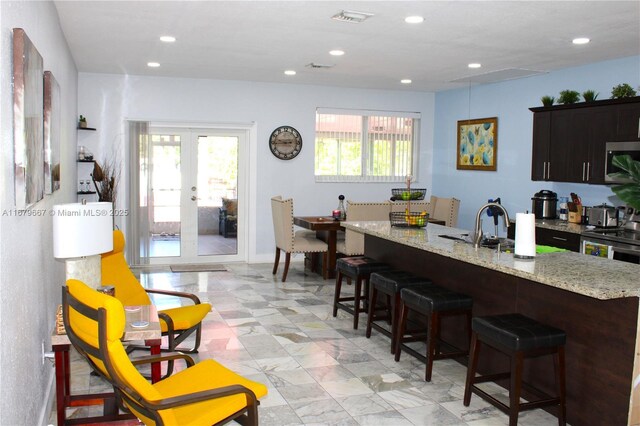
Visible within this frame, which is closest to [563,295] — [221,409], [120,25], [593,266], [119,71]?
[593,266]

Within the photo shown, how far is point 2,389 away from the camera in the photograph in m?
2.21

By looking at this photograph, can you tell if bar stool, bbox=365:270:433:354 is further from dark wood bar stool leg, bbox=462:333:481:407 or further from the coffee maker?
the coffee maker

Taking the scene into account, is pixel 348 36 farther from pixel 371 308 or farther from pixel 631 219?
pixel 631 219

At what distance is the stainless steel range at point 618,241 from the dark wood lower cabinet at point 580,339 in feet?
6.23

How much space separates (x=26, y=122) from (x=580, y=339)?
3.04 metres

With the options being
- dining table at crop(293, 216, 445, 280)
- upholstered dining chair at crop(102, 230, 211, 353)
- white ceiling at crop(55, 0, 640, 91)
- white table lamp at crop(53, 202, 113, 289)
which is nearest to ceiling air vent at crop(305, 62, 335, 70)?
white ceiling at crop(55, 0, 640, 91)

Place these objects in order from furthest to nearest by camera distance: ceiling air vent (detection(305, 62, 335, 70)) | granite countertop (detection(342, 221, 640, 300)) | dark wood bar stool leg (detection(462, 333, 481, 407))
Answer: ceiling air vent (detection(305, 62, 335, 70))
dark wood bar stool leg (detection(462, 333, 481, 407))
granite countertop (detection(342, 221, 640, 300))

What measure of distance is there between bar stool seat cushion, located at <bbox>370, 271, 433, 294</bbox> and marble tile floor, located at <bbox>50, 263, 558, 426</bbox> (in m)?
0.52

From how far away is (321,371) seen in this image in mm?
4266

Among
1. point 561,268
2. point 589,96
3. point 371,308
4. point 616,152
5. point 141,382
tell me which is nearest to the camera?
point 141,382

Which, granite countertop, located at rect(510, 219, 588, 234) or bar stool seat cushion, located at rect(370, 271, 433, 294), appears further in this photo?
granite countertop, located at rect(510, 219, 588, 234)

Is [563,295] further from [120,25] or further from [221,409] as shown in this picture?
[120,25]

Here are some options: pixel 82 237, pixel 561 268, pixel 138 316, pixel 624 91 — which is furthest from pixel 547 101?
pixel 82 237

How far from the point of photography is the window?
893cm
